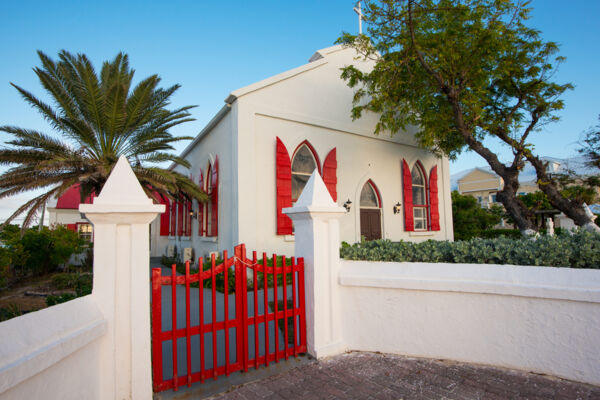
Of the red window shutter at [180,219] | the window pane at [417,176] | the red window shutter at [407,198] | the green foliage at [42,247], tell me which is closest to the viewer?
the green foliage at [42,247]

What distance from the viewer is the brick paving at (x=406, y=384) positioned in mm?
3078

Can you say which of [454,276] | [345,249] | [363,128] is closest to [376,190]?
[363,128]

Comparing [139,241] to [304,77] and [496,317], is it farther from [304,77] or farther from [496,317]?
[304,77]

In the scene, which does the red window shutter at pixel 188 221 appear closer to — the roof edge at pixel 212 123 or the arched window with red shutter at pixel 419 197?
the roof edge at pixel 212 123

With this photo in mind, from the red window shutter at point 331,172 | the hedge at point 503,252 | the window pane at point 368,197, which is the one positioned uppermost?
the red window shutter at point 331,172

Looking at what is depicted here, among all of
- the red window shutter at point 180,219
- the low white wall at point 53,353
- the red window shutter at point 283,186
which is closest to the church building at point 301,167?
the red window shutter at point 283,186

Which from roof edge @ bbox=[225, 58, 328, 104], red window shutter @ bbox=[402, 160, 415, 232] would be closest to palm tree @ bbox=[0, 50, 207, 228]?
roof edge @ bbox=[225, 58, 328, 104]

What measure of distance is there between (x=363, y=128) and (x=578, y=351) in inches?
366

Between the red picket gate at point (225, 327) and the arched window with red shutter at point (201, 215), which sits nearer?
the red picket gate at point (225, 327)

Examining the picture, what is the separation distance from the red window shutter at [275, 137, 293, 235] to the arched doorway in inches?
134

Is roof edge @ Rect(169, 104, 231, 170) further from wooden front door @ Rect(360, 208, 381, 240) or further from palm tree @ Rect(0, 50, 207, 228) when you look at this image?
wooden front door @ Rect(360, 208, 381, 240)

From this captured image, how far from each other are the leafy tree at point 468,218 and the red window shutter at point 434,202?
20.7ft

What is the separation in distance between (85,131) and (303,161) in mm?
6334

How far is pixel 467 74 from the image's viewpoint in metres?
9.26
